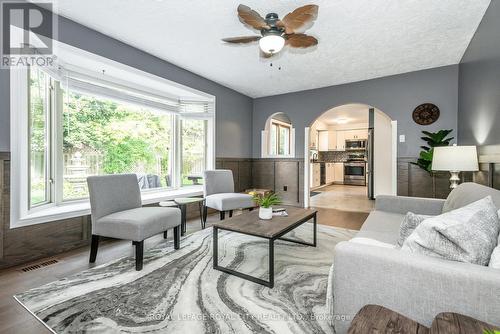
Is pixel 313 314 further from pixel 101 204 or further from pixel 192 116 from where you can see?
pixel 192 116

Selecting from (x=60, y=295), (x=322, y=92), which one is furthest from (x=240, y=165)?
(x=60, y=295)

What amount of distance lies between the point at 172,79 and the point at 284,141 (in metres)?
4.02

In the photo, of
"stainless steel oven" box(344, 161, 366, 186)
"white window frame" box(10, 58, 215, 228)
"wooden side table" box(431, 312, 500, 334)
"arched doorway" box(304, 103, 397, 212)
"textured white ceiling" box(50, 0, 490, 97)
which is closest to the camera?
"wooden side table" box(431, 312, 500, 334)

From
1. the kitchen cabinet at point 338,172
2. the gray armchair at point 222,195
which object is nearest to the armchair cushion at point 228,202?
the gray armchair at point 222,195

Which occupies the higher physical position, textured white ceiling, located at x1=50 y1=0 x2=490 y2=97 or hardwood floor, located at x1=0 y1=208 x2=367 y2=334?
textured white ceiling, located at x1=50 y1=0 x2=490 y2=97

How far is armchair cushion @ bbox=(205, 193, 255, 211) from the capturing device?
351 centimetres

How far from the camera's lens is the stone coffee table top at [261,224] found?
2011 millimetres

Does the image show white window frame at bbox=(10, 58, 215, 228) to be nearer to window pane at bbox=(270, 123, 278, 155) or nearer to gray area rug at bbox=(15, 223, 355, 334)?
gray area rug at bbox=(15, 223, 355, 334)

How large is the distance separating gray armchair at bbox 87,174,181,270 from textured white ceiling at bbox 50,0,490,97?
5.70ft

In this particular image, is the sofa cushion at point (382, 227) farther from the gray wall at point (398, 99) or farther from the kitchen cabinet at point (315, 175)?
the kitchen cabinet at point (315, 175)

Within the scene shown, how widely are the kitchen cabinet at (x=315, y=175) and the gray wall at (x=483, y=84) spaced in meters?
5.19

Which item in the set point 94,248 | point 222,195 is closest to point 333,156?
point 222,195

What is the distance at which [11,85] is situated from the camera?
7.16 feet

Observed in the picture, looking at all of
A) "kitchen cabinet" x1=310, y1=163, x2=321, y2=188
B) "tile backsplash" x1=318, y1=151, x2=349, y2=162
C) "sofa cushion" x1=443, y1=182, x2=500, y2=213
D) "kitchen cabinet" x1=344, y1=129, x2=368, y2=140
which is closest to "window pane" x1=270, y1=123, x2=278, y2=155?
"kitchen cabinet" x1=310, y1=163, x2=321, y2=188
